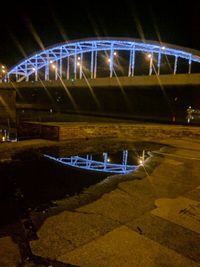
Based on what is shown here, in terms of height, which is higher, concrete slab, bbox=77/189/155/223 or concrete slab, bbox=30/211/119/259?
concrete slab, bbox=77/189/155/223

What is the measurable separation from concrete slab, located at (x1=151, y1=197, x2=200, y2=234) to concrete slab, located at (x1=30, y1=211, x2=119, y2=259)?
1177 mm

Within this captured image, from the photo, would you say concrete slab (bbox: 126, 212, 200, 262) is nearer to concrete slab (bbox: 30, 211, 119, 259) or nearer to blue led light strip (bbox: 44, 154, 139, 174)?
concrete slab (bbox: 30, 211, 119, 259)

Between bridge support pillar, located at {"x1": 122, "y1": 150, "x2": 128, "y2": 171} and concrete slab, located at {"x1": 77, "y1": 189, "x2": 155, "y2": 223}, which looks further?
bridge support pillar, located at {"x1": 122, "y1": 150, "x2": 128, "y2": 171}

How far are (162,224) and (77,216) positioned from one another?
159 cm

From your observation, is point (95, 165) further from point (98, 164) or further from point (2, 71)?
point (2, 71)

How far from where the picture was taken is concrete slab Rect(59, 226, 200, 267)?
388 cm

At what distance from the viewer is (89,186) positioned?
7.61m

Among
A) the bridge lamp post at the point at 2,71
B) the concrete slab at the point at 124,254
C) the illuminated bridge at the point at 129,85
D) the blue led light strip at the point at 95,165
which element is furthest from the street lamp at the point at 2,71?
the concrete slab at the point at 124,254

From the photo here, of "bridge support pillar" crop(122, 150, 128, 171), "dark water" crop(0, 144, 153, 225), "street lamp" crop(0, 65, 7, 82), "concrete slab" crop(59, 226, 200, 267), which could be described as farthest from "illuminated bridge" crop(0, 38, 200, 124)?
"concrete slab" crop(59, 226, 200, 267)

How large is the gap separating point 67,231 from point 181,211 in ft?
8.17

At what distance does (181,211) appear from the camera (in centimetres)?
582

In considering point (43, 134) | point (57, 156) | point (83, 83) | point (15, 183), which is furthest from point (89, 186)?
point (83, 83)

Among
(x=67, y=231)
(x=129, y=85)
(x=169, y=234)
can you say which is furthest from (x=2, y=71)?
(x=169, y=234)

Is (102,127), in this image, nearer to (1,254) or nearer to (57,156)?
(57,156)
